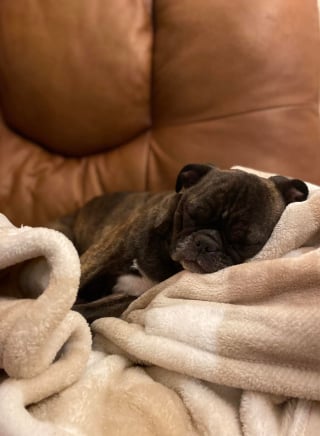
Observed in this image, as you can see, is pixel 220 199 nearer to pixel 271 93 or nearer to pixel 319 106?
pixel 271 93

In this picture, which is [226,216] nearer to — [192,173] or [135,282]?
[192,173]

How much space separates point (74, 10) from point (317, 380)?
4.00 feet

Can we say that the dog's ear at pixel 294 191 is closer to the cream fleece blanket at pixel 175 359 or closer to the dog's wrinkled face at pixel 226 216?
the dog's wrinkled face at pixel 226 216

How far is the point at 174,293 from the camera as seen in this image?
1.14 meters

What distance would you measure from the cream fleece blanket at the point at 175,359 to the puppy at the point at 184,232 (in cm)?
13

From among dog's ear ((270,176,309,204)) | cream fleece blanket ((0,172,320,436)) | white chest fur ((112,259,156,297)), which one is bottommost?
white chest fur ((112,259,156,297))

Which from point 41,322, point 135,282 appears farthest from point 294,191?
point 41,322

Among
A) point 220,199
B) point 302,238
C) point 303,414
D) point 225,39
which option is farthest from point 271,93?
point 303,414

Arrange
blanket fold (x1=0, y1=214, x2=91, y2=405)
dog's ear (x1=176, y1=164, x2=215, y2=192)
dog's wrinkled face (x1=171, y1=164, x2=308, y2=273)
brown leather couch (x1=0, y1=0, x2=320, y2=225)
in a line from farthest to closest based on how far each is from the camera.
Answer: brown leather couch (x1=0, y1=0, x2=320, y2=225) < dog's ear (x1=176, y1=164, x2=215, y2=192) < dog's wrinkled face (x1=171, y1=164, x2=308, y2=273) < blanket fold (x1=0, y1=214, x2=91, y2=405)

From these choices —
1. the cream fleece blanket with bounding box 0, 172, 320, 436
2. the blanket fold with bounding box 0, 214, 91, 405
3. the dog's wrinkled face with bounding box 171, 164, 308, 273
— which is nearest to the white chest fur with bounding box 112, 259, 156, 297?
the dog's wrinkled face with bounding box 171, 164, 308, 273

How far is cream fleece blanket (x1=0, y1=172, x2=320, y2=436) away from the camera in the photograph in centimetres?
88

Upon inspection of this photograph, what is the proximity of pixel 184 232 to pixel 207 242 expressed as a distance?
0.07 meters

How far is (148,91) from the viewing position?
1.64 meters

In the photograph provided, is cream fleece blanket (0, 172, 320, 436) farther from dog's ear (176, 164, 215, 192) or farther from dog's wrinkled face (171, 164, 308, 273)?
dog's ear (176, 164, 215, 192)
